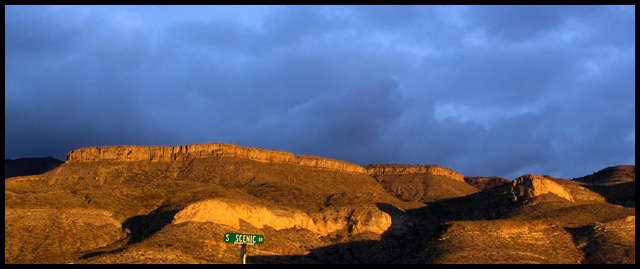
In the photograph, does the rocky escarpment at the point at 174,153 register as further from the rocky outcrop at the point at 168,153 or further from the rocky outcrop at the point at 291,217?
the rocky outcrop at the point at 291,217

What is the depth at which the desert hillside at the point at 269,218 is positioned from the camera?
151 feet

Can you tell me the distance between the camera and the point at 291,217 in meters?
63.5

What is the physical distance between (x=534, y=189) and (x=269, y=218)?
89.0 feet

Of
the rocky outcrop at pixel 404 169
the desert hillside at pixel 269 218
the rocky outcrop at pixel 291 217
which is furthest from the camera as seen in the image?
the rocky outcrop at pixel 404 169

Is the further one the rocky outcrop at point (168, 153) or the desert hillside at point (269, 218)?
the rocky outcrop at point (168, 153)

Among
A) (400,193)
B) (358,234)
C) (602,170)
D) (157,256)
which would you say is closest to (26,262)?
(157,256)

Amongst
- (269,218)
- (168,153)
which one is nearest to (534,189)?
(269,218)

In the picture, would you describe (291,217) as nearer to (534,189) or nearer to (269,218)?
(269,218)

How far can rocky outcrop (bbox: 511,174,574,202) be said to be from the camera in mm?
68875

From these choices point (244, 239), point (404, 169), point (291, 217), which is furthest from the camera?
point (404, 169)

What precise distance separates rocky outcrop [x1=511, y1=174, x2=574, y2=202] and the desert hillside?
0.15m

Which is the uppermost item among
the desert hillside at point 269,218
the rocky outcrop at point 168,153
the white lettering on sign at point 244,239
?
the rocky outcrop at point 168,153

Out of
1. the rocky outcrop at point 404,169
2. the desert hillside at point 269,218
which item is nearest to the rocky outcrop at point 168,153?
the desert hillside at point 269,218

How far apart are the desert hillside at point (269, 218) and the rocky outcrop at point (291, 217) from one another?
0.35ft
